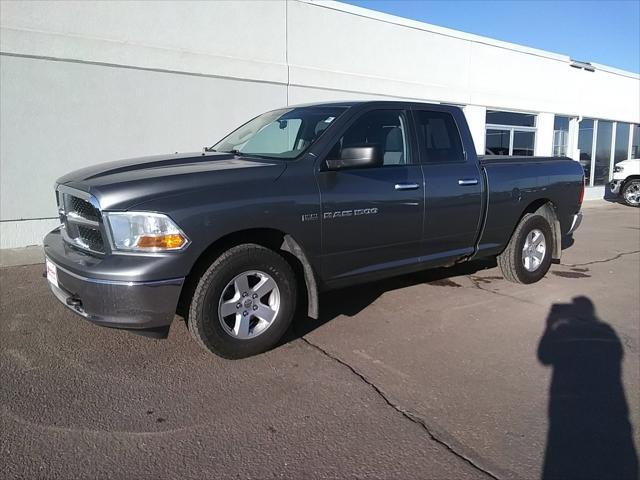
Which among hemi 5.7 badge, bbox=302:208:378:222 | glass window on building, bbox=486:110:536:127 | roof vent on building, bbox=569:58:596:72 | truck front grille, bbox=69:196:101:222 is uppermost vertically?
roof vent on building, bbox=569:58:596:72

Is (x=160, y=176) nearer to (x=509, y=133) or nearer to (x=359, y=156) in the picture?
(x=359, y=156)

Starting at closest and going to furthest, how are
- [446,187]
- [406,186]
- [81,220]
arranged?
1. [81,220]
2. [406,186]
3. [446,187]

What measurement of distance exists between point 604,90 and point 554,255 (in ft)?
49.7

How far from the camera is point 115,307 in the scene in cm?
327

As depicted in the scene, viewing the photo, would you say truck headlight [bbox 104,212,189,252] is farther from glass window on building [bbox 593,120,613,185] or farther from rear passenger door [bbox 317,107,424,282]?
glass window on building [bbox 593,120,613,185]

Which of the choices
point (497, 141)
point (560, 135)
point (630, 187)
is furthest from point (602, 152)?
point (497, 141)

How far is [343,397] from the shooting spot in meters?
3.31

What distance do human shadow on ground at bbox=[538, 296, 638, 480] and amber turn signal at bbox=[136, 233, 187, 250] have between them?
2.44m

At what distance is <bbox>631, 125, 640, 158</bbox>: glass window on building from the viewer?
20.6 metres

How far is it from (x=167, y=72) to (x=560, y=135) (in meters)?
13.9

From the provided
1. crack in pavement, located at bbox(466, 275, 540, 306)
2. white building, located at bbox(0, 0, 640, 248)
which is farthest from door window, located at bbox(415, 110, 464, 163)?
white building, located at bbox(0, 0, 640, 248)

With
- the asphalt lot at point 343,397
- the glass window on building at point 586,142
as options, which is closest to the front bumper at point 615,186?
the glass window on building at point 586,142

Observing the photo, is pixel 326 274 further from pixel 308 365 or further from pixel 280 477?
pixel 280 477

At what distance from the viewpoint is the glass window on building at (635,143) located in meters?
20.6
